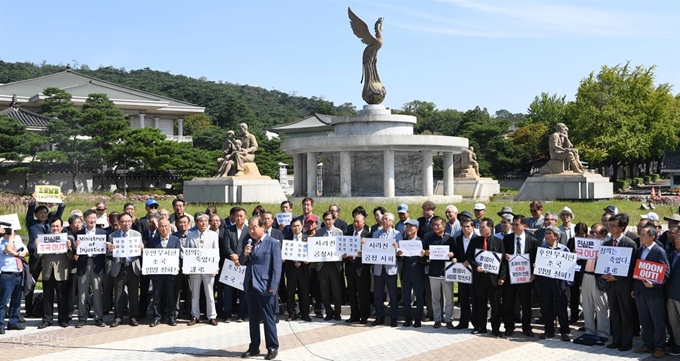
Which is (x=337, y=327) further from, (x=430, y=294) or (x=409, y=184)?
(x=409, y=184)

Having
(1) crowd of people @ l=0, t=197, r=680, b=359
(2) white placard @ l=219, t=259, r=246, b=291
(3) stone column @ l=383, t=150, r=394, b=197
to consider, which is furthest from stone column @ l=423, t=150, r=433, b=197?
(2) white placard @ l=219, t=259, r=246, b=291

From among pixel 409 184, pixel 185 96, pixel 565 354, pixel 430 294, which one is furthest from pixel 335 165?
pixel 185 96

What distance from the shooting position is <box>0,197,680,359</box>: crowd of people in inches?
353

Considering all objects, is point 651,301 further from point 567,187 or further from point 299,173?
point 299,173

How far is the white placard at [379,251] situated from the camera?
9945mm

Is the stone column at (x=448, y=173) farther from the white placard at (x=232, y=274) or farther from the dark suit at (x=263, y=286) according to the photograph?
the dark suit at (x=263, y=286)

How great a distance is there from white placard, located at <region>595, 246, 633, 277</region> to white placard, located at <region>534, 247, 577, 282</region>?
1.15ft

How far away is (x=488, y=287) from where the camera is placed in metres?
9.36

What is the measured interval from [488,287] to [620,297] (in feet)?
5.67

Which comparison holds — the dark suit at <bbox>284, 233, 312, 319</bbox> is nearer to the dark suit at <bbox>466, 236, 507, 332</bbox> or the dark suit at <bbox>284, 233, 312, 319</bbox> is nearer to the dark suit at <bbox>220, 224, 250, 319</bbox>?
the dark suit at <bbox>220, 224, 250, 319</bbox>

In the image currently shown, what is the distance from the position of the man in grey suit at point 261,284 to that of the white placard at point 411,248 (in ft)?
7.47

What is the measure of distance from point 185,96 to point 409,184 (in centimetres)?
7665

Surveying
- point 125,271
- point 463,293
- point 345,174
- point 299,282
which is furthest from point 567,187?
point 125,271

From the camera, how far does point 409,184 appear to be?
26.3 m
